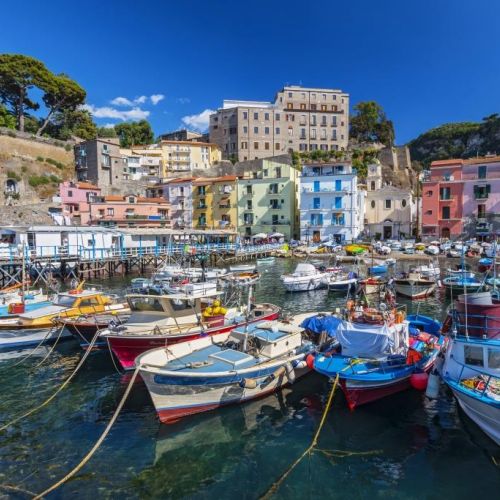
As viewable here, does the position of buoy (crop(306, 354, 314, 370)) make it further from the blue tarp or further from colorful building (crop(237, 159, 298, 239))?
colorful building (crop(237, 159, 298, 239))

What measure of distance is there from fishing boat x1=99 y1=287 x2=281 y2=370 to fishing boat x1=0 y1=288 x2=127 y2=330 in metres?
4.21

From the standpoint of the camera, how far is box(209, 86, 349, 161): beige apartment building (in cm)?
9244

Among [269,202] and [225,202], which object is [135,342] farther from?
[225,202]

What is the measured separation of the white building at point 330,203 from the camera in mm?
63062

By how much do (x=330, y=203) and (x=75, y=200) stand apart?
1608 inches

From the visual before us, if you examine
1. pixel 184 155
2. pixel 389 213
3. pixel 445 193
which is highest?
pixel 184 155

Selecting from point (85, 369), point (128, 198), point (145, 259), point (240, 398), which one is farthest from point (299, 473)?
point (128, 198)

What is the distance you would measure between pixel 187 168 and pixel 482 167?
58.5m

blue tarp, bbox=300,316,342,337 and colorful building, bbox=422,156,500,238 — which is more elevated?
colorful building, bbox=422,156,500,238

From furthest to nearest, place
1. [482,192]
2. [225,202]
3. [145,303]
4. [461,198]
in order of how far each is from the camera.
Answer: [225,202]
[461,198]
[482,192]
[145,303]

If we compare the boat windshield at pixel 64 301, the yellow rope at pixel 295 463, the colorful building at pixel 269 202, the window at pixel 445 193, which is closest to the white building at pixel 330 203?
the colorful building at pixel 269 202

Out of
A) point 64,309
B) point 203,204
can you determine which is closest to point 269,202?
point 203,204

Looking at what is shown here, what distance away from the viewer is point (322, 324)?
1700 centimetres

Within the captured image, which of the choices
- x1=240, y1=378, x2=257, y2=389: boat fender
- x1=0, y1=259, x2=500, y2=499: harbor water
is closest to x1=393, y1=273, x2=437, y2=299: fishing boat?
x1=0, y1=259, x2=500, y2=499: harbor water
